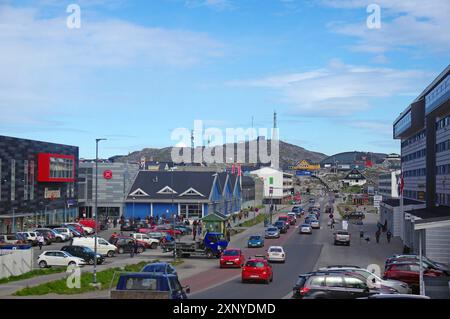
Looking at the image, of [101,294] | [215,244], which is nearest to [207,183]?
[215,244]

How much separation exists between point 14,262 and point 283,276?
13.4 meters

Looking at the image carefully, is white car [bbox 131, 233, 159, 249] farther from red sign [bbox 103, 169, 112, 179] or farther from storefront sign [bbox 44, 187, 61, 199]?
red sign [bbox 103, 169, 112, 179]

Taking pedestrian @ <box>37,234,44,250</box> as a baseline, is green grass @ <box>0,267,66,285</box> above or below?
below

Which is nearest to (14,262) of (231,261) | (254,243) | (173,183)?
(231,261)

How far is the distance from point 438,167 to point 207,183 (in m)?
35.1

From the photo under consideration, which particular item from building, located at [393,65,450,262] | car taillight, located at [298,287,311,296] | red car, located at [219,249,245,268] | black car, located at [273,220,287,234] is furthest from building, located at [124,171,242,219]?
car taillight, located at [298,287,311,296]

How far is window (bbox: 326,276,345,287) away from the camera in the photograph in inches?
742

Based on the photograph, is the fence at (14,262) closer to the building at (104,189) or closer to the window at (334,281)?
the window at (334,281)

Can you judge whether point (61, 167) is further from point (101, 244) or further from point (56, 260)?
point (56, 260)

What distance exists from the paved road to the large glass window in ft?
82.1

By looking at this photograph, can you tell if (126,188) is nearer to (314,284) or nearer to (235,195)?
(235,195)

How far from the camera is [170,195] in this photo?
265 feet

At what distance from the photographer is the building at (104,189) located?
79875mm
